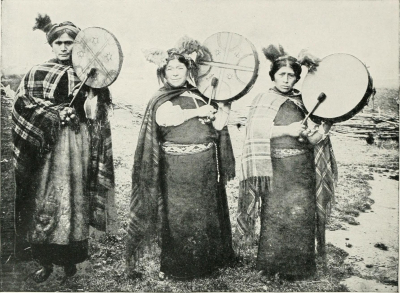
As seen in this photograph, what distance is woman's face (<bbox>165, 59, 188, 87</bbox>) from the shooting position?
4.23 m

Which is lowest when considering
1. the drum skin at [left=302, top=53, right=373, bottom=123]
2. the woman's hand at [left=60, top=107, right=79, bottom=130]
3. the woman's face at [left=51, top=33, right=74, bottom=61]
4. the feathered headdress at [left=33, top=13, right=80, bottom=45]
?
the woman's hand at [left=60, top=107, right=79, bottom=130]

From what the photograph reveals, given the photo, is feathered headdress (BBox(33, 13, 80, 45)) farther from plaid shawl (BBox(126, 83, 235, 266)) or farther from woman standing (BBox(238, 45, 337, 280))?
woman standing (BBox(238, 45, 337, 280))

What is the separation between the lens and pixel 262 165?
4160 millimetres

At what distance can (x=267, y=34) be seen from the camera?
4340mm

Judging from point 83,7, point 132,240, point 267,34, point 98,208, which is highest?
point 83,7

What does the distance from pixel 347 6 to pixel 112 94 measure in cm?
244

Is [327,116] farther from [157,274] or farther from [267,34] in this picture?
[157,274]

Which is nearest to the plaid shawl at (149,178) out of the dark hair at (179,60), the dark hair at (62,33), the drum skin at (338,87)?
the dark hair at (179,60)

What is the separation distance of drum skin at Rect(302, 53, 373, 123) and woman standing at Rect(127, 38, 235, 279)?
81cm

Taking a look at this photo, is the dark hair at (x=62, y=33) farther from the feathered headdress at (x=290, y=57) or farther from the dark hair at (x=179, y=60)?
the feathered headdress at (x=290, y=57)

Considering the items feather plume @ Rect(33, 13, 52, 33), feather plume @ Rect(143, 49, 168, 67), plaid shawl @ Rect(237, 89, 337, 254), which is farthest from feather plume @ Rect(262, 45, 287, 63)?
feather plume @ Rect(33, 13, 52, 33)

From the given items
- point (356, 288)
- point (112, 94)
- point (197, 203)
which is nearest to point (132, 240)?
point (197, 203)

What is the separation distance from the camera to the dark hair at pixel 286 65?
4.21m

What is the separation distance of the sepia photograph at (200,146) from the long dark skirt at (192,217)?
0.01m
